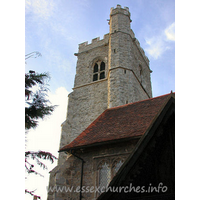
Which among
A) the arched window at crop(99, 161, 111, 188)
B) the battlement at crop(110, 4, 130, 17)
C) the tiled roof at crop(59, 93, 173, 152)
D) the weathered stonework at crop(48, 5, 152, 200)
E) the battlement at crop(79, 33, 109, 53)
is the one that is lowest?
the arched window at crop(99, 161, 111, 188)

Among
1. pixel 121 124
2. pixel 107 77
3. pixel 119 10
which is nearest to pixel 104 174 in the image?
pixel 121 124

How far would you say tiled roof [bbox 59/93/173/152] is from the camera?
7.80 m

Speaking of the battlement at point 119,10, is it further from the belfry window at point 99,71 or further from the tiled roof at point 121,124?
the tiled roof at point 121,124

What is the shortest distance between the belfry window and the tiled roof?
1084 cm

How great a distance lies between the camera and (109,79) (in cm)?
1866

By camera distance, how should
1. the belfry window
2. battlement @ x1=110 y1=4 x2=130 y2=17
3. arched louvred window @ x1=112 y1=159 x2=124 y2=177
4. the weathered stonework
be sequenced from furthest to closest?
battlement @ x1=110 y1=4 x2=130 y2=17
the belfry window
the weathered stonework
arched louvred window @ x1=112 y1=159 x2=124 y2=177

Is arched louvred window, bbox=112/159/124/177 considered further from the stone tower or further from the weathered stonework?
the stone tower

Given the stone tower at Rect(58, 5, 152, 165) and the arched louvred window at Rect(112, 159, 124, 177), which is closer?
the arched louvred window at Rect(112, 159, 124, 177)

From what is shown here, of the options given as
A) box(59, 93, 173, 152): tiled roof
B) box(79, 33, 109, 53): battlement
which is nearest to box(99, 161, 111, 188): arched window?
box(59, 93, 173, 152): tiled roof

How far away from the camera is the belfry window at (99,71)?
70.3 ft

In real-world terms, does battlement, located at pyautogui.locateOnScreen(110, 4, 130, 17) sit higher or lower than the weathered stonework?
higher

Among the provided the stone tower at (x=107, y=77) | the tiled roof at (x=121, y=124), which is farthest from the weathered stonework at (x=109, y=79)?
the tiled roof at (x=121, y=124)

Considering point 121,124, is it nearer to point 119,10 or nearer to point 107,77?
point 107,77
